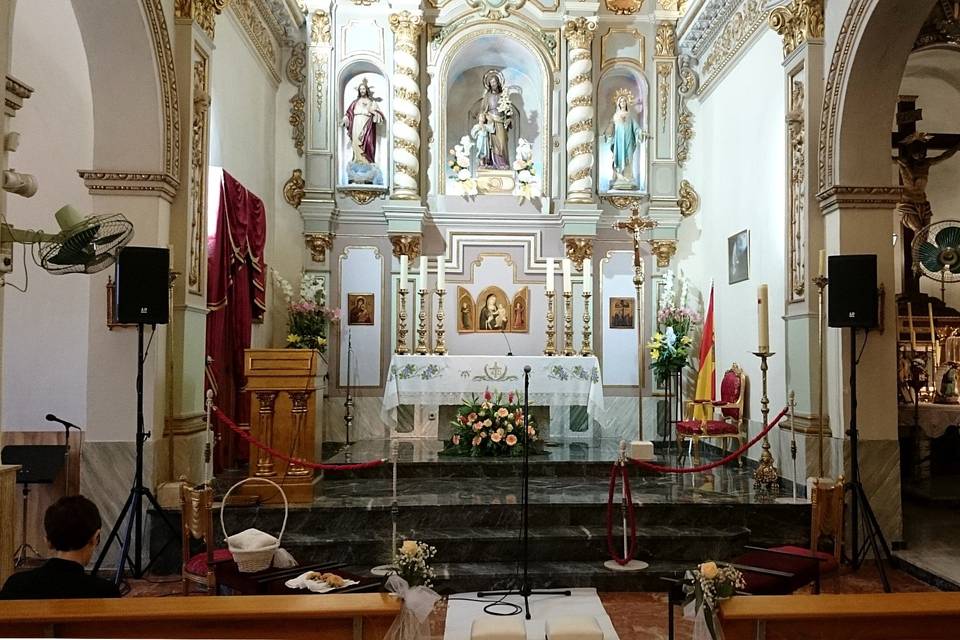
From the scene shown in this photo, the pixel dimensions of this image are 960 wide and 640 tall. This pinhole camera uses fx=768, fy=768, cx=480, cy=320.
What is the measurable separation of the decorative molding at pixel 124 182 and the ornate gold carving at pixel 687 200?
697 cm

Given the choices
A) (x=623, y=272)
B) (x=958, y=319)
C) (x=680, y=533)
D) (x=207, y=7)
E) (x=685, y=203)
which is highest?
(x=207, y=7)

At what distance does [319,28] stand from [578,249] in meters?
4.62

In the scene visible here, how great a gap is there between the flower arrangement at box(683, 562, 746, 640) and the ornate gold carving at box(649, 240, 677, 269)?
7841mm

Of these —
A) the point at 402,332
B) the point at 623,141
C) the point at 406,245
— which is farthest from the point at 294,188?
the point at 623,141

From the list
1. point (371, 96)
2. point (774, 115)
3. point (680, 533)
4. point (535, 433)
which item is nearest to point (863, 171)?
point (774, 115)

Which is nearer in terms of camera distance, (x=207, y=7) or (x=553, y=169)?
(x=207, y=7)

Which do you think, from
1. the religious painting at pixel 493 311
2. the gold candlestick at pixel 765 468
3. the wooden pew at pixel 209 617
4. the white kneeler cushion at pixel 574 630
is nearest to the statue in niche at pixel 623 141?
the religious painting at pixel 493 311

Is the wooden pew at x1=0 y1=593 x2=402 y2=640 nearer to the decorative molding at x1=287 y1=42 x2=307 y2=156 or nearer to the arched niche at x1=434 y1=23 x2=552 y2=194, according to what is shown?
the arched niche at x1=434 y1=23 x2=552 y2=194

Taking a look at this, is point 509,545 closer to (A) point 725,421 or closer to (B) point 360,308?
(A) point 725,421

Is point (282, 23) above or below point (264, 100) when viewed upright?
above

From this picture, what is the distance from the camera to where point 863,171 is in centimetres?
640

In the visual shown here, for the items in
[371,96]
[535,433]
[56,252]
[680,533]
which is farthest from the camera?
[371,96]

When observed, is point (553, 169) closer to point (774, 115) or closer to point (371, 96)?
point (371, 96)

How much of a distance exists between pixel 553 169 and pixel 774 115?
135 inches
